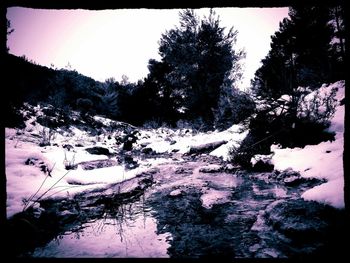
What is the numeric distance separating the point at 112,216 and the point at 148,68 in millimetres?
19607

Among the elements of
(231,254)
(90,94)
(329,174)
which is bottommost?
(231,254)

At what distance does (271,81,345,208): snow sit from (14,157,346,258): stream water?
166mm

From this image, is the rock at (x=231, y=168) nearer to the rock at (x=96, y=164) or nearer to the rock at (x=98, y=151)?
the rock at (x=96, y=164)

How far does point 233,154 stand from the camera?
5145 mm

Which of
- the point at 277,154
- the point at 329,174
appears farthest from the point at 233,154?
the point at 329,174

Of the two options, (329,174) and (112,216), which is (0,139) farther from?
(329,174)

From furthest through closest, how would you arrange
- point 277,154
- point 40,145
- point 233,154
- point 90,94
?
point 90,94 < point 40,145 < point 233,154 < point 277,154

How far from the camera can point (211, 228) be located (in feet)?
7.42

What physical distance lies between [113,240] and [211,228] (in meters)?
0.93

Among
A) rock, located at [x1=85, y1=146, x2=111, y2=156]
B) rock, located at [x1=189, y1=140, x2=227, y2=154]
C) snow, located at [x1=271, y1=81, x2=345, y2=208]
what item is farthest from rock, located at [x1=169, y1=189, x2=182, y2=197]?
rock, located at [x1=85, y1=146, x2=111, y2=156]

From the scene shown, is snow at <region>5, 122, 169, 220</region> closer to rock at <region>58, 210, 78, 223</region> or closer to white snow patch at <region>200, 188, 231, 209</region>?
rock at <region>58, 210, 78, 223</region>

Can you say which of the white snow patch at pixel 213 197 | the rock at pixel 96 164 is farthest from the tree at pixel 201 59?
the white snow patch at pixel 213 197

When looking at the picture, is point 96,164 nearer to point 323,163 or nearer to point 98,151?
point 98,151

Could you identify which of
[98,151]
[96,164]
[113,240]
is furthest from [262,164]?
[98,151]
